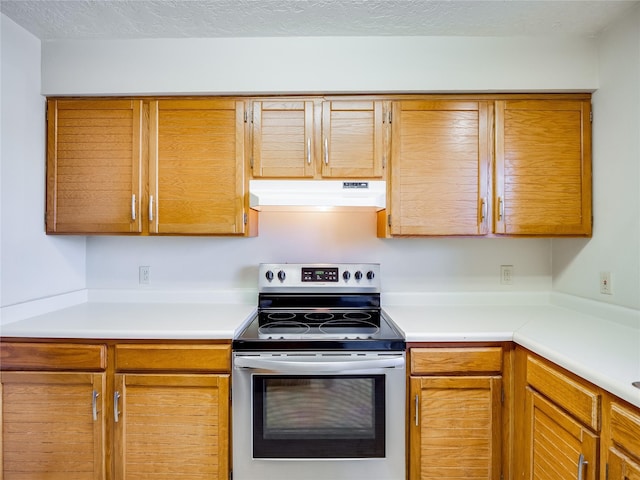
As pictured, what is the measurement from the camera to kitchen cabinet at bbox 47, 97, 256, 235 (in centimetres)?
184

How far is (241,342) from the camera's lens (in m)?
1.52

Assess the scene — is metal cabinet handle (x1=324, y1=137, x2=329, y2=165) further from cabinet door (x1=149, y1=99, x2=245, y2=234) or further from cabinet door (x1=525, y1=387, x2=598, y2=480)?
cabinet door (x1=525, y1=387, x2=598, y2=480)

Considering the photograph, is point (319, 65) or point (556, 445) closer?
point (556, 445)

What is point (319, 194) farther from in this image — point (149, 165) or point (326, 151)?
point (149, 165)

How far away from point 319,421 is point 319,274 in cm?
78

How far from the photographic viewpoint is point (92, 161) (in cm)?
185

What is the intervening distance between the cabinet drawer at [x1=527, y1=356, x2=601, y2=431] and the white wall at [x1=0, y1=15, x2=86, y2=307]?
7.86 feet

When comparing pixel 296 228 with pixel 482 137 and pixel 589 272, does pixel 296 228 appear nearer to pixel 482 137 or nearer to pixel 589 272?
pixel 482 137

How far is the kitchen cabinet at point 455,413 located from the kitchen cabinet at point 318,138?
3.22 feet

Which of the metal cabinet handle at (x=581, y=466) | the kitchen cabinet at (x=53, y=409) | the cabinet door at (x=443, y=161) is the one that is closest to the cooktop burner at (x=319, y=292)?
the cabinet door at (x=443, y=161)

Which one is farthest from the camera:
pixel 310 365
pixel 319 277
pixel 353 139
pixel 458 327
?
pixel 319 277

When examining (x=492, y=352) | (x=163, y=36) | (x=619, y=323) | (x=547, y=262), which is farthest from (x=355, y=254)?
(x=163, y=36)

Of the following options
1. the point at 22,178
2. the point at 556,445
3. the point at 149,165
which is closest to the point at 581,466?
the point at 556,445

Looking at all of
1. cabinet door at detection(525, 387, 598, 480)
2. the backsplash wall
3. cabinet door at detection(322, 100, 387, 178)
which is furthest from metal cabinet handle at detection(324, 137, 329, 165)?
cabinet door at detection(525, 387, 598, 480)
